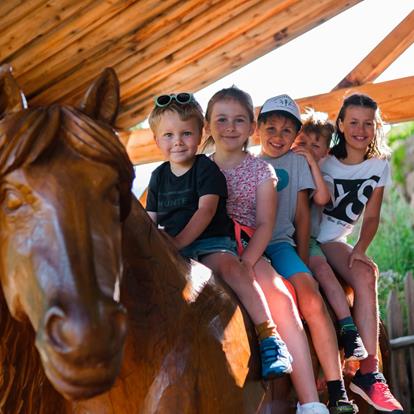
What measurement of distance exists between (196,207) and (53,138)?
107cm

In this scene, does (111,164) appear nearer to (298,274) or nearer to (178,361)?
(178,361)

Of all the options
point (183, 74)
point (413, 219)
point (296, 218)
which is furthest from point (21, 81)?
point (413, 219)

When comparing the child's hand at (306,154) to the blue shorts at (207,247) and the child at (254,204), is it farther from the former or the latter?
the blue shorts at (207,247)

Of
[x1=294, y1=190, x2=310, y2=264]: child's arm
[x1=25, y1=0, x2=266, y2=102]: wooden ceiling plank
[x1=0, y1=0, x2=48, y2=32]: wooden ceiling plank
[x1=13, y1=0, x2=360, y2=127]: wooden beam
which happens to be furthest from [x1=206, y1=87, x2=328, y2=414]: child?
[x1=25, y1=0, x2=266, y2=102]: wooden ceiling plank

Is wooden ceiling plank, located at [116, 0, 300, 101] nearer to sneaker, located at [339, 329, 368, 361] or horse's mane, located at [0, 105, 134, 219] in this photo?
sneaker, located at [339, 329, 368, 361]

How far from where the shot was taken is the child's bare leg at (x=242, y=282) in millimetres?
2281

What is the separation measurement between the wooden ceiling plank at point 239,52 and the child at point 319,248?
2208mm

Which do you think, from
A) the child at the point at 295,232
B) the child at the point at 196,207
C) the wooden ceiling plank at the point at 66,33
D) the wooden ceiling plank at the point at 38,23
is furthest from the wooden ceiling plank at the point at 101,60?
the child at the point at 196,207

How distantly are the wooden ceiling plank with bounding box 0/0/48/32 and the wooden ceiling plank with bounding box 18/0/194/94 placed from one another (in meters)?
0.44

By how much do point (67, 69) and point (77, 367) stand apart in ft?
14.1

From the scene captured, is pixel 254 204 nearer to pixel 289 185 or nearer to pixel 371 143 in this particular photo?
pixel 289 185

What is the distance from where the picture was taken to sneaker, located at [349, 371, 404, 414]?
2828 millimetres

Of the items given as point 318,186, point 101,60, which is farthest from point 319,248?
point 101,60

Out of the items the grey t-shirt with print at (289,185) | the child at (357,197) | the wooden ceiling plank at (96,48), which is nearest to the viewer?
the grey t-shirt with print at (289,185)
